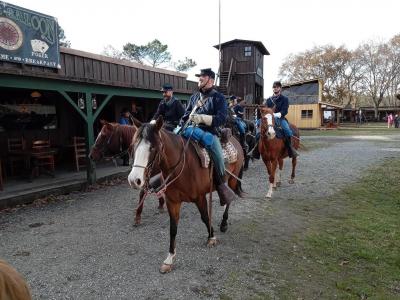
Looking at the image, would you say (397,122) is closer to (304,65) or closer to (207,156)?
(304,65)

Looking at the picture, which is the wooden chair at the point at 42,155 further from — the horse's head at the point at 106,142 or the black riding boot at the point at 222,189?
the black riding boot at the point at 222,189

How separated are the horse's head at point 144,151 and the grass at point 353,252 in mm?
2139

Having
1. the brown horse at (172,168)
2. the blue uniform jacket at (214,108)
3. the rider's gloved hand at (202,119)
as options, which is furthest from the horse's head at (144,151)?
the blue uniform jacket at (214,108)

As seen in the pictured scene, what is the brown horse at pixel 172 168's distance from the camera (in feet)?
11.5

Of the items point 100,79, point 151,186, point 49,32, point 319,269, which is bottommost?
point 319,269

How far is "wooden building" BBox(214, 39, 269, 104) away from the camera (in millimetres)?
28766

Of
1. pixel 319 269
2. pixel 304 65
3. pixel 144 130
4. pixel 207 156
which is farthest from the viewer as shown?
pixel 304 65

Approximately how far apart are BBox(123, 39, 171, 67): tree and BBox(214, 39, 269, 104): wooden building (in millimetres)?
25120

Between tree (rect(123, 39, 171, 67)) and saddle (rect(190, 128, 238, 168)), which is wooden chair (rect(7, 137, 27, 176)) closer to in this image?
saddle (rect(190, 128, 238, 168))

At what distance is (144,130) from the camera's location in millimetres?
3566

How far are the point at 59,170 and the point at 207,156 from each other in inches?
319

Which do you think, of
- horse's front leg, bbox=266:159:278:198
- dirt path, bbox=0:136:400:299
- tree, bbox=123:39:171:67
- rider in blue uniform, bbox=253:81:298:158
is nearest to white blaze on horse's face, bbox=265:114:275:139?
rider in blue uniform, bbox=253:81:298:158

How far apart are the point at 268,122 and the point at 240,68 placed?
22510 mm

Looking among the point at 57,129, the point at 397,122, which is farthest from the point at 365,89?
the point at 57,129
